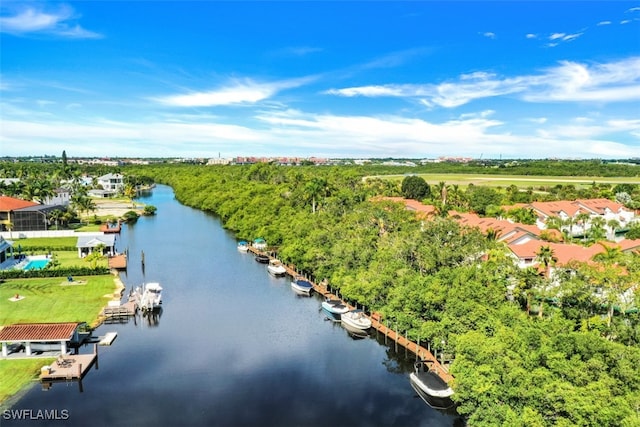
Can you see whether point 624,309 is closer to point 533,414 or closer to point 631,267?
point 631,267

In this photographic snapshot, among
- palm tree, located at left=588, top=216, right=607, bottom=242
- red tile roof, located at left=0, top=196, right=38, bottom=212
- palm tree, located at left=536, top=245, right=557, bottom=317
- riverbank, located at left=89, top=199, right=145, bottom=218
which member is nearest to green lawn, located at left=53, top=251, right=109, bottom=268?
red tile roof, located at left=0, top=196, right=38, bottom=212

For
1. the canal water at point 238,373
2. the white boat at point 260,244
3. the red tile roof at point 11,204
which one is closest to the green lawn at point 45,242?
the red tile roof at point 11,204

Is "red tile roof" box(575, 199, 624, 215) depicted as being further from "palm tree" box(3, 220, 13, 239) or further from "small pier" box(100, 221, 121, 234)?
"palm tree" box(3, 220, 13, 239)

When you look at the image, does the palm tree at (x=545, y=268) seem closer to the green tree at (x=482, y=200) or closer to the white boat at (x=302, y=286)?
the white boat at (x=302, y=286)

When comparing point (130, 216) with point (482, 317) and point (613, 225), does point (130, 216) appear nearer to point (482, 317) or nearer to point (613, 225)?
point (482, 317)

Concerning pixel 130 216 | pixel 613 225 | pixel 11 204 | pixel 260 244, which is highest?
pixel 11 204

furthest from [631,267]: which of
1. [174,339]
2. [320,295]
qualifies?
[174,339]

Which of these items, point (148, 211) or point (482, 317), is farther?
point (148, 211)

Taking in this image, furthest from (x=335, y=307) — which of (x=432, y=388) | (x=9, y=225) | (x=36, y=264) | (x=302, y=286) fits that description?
(x=9, y=225)
